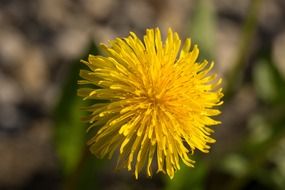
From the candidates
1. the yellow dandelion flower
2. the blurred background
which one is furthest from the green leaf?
the yellow dandelion flower

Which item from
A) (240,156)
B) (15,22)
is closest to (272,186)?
(240,156)

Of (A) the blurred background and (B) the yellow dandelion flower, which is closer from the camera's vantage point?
(B) the yellow dandelion flower

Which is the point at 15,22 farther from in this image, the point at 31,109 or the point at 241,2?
the point at 241,2

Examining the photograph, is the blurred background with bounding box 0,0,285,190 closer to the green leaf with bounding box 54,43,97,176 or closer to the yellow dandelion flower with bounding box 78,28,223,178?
the green leaf with bounding box 54,43,97,176

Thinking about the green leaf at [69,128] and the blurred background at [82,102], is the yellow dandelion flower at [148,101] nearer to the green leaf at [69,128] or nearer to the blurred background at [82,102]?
the blurred background at [82,102]

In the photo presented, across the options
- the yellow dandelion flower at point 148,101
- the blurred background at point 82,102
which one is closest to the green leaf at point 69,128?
the blurred background at point 82,102

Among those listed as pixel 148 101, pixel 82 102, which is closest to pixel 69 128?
pixel 82 102
